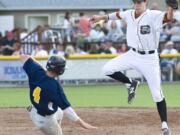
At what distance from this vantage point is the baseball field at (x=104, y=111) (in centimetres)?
1035

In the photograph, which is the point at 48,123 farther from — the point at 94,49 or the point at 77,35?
the point at 77,35

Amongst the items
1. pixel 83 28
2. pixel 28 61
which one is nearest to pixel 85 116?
pixel 28 61

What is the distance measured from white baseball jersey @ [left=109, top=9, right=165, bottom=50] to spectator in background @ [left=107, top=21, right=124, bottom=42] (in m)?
11.0

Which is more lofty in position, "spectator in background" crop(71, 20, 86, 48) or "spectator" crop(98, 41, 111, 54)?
"spectator in background" crop(71, 20, 86, 48)

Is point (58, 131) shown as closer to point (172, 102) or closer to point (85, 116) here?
point (85, 116)

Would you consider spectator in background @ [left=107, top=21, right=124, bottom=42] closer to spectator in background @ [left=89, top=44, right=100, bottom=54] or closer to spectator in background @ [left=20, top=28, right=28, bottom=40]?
spectator in background @ [left=89, top=44, right=100, bottom=54]

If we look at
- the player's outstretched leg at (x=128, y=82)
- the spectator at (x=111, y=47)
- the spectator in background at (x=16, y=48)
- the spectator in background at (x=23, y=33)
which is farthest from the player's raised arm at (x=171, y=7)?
the spectator in background at (x=23, y=33)

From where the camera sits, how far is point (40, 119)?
24.9 feet

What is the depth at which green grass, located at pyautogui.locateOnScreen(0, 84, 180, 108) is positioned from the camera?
14.1 meters

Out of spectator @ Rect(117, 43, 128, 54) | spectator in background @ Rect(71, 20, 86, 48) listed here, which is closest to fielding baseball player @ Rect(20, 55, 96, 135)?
spectator @ Rect(117, 43, 128, 54)

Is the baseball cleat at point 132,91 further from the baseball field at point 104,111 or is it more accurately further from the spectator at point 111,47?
the spectator at point 111,47

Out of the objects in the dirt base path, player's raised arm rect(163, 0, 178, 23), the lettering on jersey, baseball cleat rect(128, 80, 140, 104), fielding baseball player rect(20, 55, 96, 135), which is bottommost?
the dirt base path

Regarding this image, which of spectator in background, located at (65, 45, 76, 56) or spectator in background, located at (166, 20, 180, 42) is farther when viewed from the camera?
spectator in background, located at (166, 20, 180, 42)

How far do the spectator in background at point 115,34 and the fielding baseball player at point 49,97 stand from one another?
13451mm
